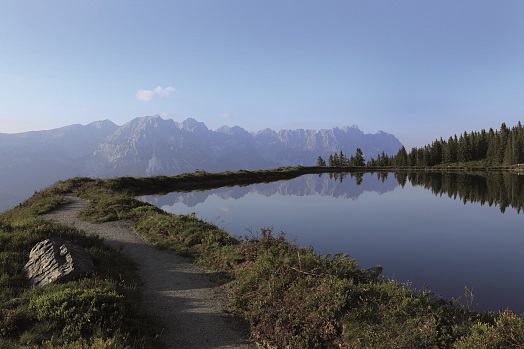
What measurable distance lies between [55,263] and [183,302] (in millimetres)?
5470

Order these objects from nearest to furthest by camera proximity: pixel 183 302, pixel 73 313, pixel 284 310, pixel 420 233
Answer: pixel 73 313, pixel 284 310, pixel 183 302, pixel 420 233

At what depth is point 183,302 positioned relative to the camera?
36.0 feet

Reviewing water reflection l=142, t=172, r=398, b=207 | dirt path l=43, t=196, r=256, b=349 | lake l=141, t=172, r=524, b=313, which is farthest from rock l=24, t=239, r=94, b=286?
water reflection l=142, t=172, r=398, b=207

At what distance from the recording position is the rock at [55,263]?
440 inches

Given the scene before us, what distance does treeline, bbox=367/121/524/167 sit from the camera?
426 feet

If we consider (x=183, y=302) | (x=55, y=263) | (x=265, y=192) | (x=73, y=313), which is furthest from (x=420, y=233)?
(x=265, y=192)

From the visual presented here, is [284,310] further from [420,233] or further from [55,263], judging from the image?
[420,233]

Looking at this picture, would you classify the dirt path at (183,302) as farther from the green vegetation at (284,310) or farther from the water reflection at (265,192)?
the water reflection at (265,192)

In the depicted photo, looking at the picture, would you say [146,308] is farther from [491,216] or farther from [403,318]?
[491,216]

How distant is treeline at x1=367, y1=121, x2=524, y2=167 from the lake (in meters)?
116

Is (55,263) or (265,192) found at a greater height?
(55,263)

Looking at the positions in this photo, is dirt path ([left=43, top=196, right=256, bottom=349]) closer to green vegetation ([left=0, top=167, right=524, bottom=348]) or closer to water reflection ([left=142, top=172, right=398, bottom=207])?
green vegetation ([left=0, top=167, right=524, bottom=348])

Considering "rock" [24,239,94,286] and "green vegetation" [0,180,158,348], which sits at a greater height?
"rock" [24,239,94,286]

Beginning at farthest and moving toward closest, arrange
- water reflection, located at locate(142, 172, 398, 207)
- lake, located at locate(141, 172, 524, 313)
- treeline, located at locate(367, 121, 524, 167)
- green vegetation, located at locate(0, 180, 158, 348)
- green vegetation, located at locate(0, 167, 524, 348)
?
1. treeline, located at locate(367, 121, 524, 167)
2. water reflection, located at locate(142, 172, 398, 207)
3. lake, located at locate(141, 172, 524, 313)
4. green vegetation, located at locate(0, 180, 158, 348)
5. green vegetation, located at locate(0, 167, 524, 348)
